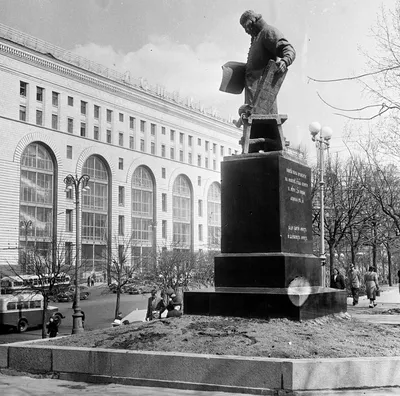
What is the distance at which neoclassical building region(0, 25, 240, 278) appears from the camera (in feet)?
201

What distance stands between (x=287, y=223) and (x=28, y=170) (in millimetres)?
57468

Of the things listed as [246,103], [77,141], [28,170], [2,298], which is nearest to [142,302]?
[2,298]

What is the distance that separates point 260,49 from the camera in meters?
11.1

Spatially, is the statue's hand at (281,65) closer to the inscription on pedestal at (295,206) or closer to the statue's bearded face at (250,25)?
the statue's bearded face at (250,25)

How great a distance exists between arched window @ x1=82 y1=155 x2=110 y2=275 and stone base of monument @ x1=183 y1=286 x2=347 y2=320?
60.1 metres

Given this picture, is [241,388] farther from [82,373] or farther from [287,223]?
[287,223]

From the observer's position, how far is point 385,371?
7.21m

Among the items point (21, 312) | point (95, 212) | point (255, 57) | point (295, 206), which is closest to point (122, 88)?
point (95, 212)

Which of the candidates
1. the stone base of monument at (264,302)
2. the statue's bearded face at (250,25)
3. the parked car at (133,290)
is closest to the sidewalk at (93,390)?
the stone base of monument at (264,302)

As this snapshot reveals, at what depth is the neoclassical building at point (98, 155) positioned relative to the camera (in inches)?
2409

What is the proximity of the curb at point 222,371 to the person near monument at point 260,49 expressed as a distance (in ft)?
17.1

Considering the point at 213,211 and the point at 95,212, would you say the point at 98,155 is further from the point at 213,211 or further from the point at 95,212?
the point at 213,211

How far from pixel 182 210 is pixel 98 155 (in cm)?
1895

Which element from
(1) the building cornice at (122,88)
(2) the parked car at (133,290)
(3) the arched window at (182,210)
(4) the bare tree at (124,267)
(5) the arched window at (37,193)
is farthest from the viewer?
(3) the arched window at (182,210)
